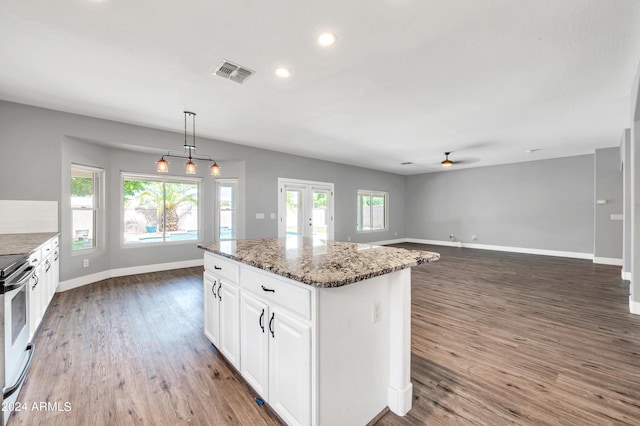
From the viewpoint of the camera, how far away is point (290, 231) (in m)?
7.05

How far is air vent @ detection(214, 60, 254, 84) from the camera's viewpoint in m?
2.61

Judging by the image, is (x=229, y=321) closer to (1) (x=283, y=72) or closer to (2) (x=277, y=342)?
(2) (x=277, y=342)

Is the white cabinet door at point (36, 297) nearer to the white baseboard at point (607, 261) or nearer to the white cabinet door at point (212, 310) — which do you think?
the white cabinet door at point (212, 310)

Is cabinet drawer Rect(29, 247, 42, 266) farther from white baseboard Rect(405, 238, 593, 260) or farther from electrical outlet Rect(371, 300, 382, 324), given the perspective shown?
white baseboard Rect(405, 238, 593, 260)

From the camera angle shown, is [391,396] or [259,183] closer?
[391,396]

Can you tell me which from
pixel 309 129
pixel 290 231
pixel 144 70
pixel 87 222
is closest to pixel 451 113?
pixel 309 129

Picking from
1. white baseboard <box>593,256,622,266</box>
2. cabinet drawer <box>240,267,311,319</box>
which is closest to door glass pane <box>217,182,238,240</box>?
cabinet drawer <box>240,267,311,319</box>

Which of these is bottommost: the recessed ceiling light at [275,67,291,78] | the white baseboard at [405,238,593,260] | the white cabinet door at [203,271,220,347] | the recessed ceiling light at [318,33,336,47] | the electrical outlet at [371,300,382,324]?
the white baseboard at [405,238,593,260]

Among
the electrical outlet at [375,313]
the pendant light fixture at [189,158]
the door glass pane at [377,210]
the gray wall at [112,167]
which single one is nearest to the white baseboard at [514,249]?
the door glass pane at [377,210]

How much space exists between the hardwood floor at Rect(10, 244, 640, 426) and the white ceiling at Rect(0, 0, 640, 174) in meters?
2.67

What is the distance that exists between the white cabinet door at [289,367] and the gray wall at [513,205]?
8.74 meters

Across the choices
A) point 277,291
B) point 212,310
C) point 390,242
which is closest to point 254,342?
point 277,291

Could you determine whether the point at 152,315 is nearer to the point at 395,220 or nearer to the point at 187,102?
the point at 187,102

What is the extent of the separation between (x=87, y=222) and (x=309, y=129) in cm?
415
